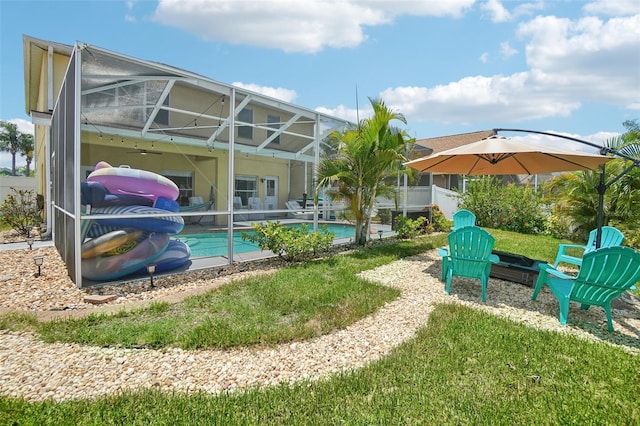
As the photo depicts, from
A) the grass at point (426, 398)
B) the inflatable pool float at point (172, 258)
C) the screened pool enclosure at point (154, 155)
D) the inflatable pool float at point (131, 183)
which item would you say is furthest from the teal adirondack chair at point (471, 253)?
the inflatable pool float at point (131, 183)

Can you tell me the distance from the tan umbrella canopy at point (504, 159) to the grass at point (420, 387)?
10.3 ft

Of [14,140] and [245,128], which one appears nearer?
[245,128]

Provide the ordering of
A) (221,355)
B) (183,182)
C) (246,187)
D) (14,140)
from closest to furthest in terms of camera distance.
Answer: (221,355) < (183,182) < (246,187) < (14,140)

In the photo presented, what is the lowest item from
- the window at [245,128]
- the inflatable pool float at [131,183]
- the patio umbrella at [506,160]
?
the inflatable pool float at [131,183]

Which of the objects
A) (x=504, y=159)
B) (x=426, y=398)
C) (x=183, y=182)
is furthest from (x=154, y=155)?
(x=426, y=398)

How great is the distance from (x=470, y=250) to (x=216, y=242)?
794cm

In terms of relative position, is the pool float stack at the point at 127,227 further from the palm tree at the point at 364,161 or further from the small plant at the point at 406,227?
the small plant at the point at 406,227

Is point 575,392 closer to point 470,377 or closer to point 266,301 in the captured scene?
point 470,377

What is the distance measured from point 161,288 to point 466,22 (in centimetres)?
912

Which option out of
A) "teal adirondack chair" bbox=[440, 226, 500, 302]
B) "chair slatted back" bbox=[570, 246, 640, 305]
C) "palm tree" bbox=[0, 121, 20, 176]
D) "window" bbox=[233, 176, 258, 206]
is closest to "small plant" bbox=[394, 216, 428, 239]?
"teal adirondack chair" bbox=[440, 226, 500, 302]

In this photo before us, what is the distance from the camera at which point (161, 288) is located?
562 centimetres

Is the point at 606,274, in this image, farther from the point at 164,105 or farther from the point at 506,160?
the point at 164,105

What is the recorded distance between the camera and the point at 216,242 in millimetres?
10656

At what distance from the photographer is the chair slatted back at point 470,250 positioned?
5.18m
